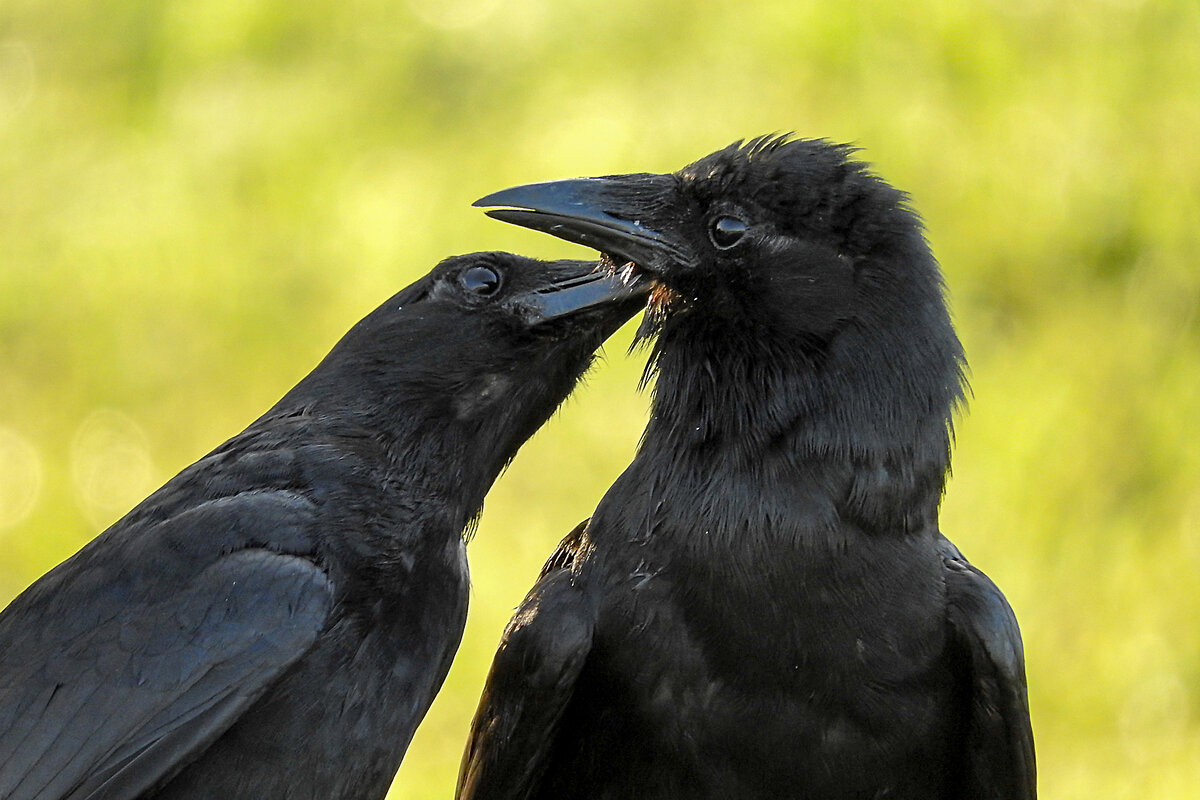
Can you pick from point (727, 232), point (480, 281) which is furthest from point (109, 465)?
point (727, 232)

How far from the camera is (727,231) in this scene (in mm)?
3354

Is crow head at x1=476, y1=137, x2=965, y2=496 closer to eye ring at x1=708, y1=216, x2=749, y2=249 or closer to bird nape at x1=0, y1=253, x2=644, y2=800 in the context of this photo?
eye ring at x1=708, y1=216, x2=749, y2=249

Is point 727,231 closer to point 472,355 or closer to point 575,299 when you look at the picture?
point 575,299

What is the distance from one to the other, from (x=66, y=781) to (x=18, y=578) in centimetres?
585

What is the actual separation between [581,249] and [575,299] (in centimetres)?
407

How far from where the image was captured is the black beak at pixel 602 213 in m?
3.42

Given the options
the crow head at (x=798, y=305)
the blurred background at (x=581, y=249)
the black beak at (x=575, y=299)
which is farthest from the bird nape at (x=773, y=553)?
the blurred background at (x=581, y=249)

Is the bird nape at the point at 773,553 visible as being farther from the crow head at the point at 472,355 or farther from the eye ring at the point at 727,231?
the crow head at the point at 472,355

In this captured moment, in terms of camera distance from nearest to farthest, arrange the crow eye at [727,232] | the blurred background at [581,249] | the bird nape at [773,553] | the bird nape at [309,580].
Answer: the bird nape at [309,580]
the bird nape at [773,553]
the crow eye at [727,232]
the blurred background at [581,249]

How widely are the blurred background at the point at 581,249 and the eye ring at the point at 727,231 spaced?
3.87 meters

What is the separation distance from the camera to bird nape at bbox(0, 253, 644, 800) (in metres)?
3.01

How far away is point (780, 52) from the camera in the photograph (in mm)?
8000

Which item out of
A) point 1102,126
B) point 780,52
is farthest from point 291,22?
point 1102,126

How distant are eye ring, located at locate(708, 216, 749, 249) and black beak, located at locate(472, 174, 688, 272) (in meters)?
0.09
